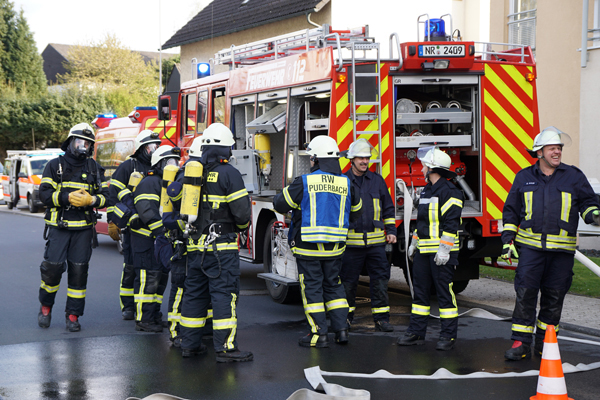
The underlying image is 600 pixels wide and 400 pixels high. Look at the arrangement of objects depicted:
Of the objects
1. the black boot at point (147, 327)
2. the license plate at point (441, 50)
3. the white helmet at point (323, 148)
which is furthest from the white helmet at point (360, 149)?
A: the black boot at point (147, 327)

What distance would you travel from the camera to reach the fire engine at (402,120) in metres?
7.43

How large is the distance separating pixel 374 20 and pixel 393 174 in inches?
563

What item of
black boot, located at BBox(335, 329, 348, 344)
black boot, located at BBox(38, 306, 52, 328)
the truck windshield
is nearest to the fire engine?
black boot, located at BBox(335, 329, 348, 344)

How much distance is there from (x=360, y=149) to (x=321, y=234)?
3.56 feet

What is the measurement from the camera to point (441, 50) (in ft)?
24.4

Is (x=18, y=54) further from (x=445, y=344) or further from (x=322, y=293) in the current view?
(x=445, y=344)

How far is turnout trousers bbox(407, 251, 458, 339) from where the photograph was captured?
6.34 meters

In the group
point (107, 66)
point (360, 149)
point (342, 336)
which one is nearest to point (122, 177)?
point (360, 149)

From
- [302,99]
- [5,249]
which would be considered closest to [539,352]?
[302,99]

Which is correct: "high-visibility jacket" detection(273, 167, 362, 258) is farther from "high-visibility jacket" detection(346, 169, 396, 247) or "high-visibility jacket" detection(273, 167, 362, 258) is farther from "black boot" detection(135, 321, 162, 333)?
"black boot" detection(135, 321, 162, 333)

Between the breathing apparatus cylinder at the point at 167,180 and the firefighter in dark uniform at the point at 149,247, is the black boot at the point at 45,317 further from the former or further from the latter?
the breathing apparatus cylinder at the point at 167,180

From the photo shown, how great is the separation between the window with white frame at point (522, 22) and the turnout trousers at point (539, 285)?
→ 32.3 feet

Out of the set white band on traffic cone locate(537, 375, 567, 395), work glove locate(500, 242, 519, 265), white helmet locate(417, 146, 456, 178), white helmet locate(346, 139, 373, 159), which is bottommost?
white band on traffic cone locate(537, 375, 567, 395)

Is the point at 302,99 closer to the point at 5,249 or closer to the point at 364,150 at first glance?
the point at 364,150
